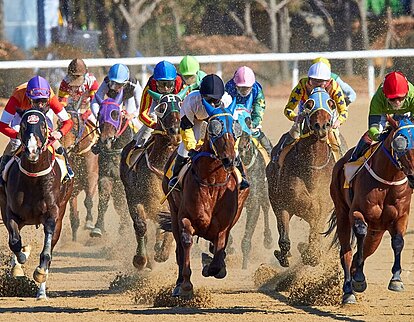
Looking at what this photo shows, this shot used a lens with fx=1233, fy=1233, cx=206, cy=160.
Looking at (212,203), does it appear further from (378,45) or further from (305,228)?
(378,45)

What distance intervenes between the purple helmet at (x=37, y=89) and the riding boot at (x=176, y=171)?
128 cm

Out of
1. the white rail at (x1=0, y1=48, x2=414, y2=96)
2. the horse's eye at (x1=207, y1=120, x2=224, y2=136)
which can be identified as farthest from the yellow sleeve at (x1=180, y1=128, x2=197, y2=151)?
the white rail at (x1=0, y1=48, x2=414, y2=96)

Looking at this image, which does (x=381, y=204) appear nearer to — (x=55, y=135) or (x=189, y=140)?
(x=189, y=140)

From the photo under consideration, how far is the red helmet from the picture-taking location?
8.85m

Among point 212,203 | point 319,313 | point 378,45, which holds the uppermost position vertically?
point 378,45

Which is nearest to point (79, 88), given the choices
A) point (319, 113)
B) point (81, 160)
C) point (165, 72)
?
point (81, 160)

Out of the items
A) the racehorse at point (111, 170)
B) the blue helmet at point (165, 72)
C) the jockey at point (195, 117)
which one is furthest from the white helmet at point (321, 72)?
the racehorse at point (111, 170)

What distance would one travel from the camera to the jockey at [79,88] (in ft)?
43.5

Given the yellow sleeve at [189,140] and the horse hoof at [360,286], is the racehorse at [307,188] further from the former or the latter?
the horse hoof at [360,286]

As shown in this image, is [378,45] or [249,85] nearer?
[249,85]

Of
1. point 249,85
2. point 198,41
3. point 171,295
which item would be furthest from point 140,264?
point 198,41

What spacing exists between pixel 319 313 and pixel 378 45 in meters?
19.2

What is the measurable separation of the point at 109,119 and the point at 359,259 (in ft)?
14.3

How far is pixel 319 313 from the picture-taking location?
8867 mm
